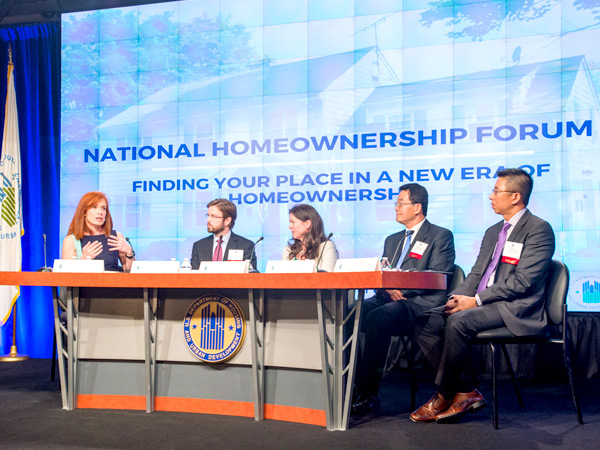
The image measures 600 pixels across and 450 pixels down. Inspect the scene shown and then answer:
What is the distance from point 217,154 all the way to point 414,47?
1.89 metres

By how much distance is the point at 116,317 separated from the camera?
346cm

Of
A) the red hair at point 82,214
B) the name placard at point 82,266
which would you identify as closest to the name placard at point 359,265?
the name placard at point 82,266

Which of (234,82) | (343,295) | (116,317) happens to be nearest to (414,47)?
(234,82)

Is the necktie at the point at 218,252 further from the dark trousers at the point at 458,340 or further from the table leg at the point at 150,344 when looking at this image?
the dark trousers at the point at 458,340

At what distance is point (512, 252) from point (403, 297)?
845 millimetres

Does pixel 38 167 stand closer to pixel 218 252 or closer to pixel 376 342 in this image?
pixel 218 252

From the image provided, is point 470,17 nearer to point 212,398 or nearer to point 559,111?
point 559,111

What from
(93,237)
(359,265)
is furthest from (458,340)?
(93,237)

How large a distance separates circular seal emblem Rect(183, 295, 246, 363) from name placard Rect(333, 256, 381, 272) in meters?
0.60

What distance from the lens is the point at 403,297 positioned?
390 centimetres

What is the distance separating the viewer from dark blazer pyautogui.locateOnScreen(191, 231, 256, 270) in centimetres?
463

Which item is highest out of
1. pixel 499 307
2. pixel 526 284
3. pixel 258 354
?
pixel 526 284

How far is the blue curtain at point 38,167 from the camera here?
6121 millimetres

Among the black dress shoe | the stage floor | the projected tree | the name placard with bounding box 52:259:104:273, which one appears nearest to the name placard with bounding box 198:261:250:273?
the name placard with bounding box 52:259:104:273
